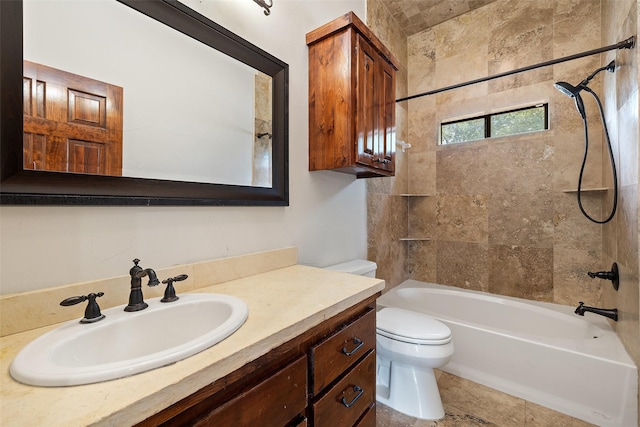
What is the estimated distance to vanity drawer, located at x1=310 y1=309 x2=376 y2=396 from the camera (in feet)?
2.41

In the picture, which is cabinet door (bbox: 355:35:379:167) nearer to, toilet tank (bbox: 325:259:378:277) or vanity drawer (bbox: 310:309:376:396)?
toilet tank (bbox: 325:259:378:277)

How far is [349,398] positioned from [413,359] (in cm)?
72

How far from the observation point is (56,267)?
70 cm

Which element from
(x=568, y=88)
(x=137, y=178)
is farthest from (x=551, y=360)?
(x=137, y=178)

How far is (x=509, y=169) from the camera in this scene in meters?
2.23

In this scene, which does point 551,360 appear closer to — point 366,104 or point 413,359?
point 413,359

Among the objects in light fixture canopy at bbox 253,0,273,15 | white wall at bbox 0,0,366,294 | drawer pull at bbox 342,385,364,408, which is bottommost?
drawer pull at bbox 342,385,364,408

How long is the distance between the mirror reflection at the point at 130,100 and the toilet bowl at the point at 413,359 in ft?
3.90

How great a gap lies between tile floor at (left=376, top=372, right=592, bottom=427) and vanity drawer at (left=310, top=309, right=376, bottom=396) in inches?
33.0

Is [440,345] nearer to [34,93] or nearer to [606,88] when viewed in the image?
[34,93]

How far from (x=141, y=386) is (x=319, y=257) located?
4.00 ft

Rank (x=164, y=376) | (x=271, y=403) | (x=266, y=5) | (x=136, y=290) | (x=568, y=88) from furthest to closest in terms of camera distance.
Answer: (x=568, y=88), (x=266, y=5), (x=136, y=290), (x=271, y=403), (x=164, y=376)

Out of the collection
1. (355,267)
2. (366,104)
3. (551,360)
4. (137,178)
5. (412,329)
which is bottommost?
(551,360)

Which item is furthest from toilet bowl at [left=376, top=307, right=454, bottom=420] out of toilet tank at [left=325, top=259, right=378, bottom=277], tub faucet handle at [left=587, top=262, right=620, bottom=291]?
tub faucet handle at [left=587, top=262, right=620, bottom=291]
